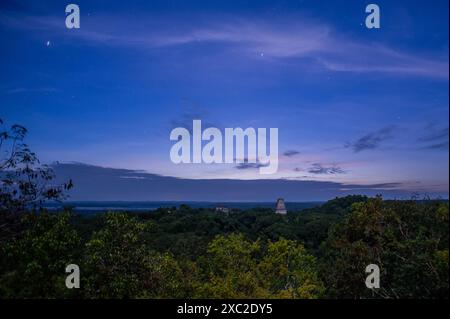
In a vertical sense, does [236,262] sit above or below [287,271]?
above

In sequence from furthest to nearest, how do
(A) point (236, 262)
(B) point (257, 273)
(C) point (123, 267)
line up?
1. (A) point (236, 262)
2. (B) point (257, 273)
3. (C) point (123, 267)

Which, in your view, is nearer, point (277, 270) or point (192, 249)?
point (277, 270)

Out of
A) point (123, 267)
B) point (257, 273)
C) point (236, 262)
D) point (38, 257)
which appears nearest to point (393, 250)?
point (257, 273)

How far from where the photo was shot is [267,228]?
592 inches

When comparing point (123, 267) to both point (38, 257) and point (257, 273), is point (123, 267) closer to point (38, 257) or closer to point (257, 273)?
point (38, 257)

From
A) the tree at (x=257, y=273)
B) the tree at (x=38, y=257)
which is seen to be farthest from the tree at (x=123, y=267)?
the tree at (x=257, y=273)

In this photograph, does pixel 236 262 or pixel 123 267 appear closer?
pixel 123 267

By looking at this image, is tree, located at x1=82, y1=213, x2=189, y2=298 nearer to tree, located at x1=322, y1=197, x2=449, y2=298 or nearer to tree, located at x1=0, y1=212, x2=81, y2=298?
tree, located at x1=0, y1=212, x2=81, y2=298

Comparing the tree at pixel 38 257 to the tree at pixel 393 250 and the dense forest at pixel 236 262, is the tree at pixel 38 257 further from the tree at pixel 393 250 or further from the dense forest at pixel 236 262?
the tree at pixel 393 250

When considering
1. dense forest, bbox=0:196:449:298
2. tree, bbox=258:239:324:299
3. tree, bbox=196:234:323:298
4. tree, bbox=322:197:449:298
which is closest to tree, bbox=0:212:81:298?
dense forest, bbox=0:196:449:298

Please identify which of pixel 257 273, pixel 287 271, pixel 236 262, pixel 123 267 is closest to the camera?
pixel 123 267
